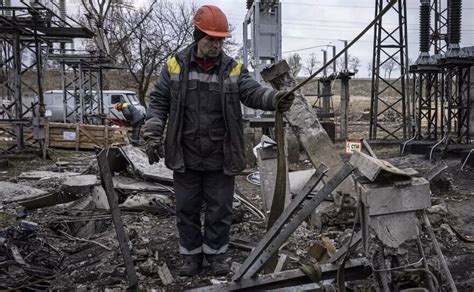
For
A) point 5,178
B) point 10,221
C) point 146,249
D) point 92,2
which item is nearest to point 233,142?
point 146,249

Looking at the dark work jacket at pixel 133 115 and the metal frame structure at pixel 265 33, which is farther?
the dark work jacket at pixel 133 115

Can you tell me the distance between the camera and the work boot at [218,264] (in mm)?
3982

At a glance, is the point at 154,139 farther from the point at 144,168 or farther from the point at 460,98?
the point at 460,98

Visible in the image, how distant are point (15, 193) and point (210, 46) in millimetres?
5015

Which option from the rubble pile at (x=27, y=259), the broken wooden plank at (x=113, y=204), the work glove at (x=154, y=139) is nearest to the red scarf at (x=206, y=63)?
the work glove at (x=154, y=139)

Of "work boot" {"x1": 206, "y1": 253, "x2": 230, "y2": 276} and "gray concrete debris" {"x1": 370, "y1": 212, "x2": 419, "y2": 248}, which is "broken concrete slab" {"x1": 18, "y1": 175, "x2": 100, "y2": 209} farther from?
"gray concrete debris" {"x1": 370, "y1": 212, "x2": 419, "y2": 248}

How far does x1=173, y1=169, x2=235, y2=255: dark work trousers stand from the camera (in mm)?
4000

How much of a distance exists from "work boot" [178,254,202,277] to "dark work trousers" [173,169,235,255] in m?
0.04

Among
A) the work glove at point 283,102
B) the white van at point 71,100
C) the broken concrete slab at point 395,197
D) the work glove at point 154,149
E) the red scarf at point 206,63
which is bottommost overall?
the broken concrete slab at point 395,197

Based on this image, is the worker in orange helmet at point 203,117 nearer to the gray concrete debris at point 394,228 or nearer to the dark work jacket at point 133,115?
the gray concrete debris at point 394,228

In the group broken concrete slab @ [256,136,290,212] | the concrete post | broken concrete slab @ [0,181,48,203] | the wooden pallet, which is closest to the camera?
broken concrete slab @ [256,136,290,212]

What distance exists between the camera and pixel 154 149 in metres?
3.81

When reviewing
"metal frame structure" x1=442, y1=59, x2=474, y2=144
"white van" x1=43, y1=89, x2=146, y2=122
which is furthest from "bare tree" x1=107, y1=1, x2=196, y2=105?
"metal frame structure" x1=442, y1=59, x2=474, y2=144

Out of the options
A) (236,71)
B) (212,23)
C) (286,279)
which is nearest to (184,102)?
(236,71)
